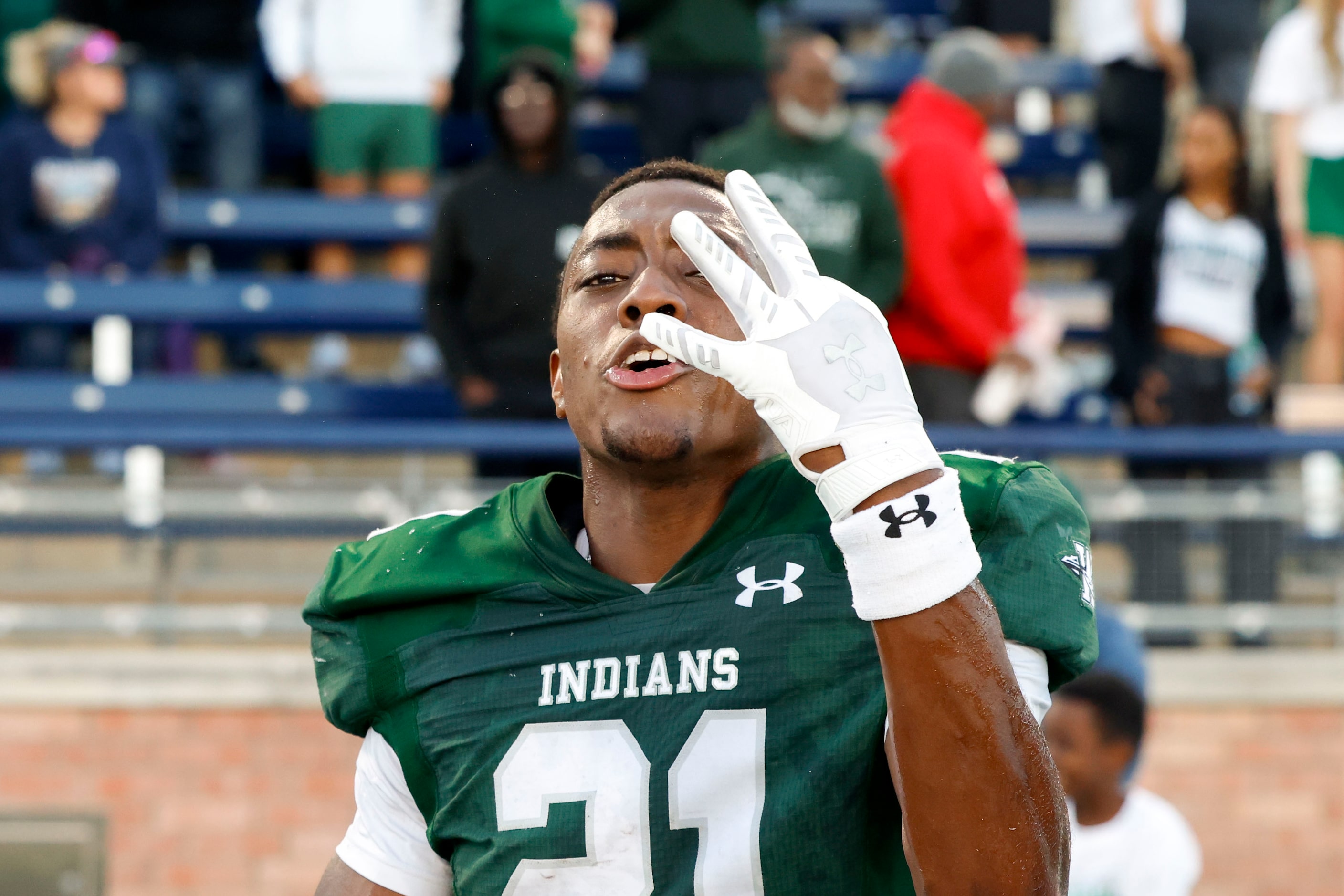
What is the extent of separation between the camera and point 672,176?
2080mm

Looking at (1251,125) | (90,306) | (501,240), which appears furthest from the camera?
(1251,125)

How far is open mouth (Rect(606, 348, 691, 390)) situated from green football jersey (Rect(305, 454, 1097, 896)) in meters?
0.16

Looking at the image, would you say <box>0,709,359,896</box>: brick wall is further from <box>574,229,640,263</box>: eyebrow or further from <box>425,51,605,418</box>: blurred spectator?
<box>574,229,640,263</box>: eyebrow

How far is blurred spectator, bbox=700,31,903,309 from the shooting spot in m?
4.98

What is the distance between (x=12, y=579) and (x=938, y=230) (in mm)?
2784

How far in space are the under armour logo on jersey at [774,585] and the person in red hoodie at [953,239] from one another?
3.27m

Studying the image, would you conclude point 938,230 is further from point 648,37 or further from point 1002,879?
point 1002,879

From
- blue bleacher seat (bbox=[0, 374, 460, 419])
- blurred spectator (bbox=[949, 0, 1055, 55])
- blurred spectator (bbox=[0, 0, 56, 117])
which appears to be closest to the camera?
blue bleacher seat (bbox=[0, 374, 460, 419])

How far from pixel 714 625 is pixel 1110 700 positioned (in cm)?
167

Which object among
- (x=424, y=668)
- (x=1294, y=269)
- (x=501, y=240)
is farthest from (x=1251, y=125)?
(x=424, y=668)

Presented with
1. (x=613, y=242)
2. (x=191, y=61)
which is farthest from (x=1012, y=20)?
(x=613, y=242)

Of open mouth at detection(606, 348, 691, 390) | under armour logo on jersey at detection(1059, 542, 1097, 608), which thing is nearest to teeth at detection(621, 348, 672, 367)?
open mouth at detection(606, 348, 691, 390)

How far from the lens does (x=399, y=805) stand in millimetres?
2002

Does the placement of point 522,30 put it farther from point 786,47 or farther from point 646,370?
point 646,370
